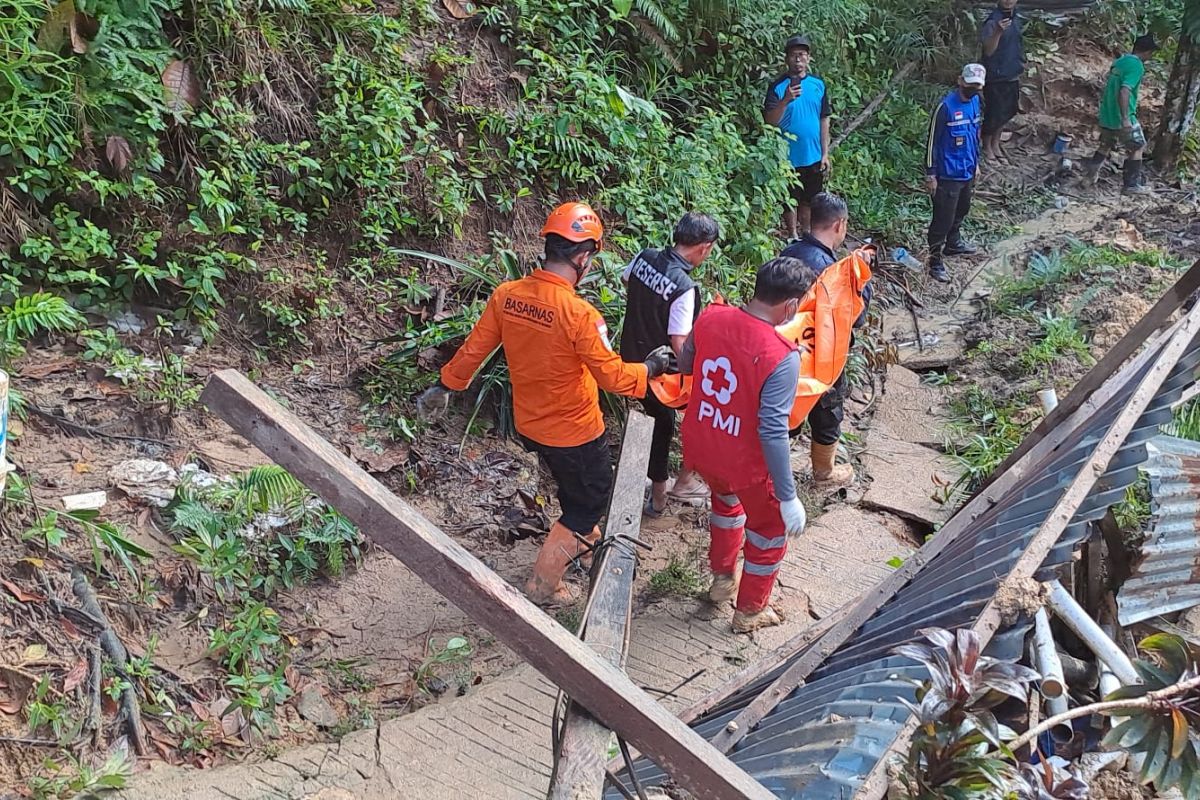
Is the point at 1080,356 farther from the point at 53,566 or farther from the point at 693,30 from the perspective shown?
the point at 53,566

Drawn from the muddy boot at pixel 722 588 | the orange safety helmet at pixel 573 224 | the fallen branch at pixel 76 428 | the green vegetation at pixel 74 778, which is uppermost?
the orange safety helmet at pixel 573 224

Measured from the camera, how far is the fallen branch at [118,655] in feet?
11.3

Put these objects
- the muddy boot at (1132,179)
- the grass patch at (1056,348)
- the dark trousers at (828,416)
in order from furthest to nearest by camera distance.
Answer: the muddy boot at (1132,179) < the grass patch at (1056,348) < the dark trousers at (828,416)

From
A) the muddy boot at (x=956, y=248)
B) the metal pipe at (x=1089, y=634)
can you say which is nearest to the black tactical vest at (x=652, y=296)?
the metal pipe at (x=1089, y=634)

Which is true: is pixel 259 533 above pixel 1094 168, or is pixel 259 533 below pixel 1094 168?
below

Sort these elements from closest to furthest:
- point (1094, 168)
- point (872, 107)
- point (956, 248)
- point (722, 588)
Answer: point (722, 588) < point (956, 248) < point (872, 107) < point (1094, 168)

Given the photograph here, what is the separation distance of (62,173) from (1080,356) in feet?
22.7

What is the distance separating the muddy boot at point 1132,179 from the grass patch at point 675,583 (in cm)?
941

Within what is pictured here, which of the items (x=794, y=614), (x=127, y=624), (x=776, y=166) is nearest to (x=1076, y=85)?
(x=776, y=166)

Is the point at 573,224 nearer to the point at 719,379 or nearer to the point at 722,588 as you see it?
the point at 719,379

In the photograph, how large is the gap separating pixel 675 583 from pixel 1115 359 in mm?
2494

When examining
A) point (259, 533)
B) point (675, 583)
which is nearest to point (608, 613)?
point (675, 583)

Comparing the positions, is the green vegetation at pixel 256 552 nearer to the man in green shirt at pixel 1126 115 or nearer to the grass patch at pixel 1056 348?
the grass patch at pixel 1056 348

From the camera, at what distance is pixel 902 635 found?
2.88 metres
